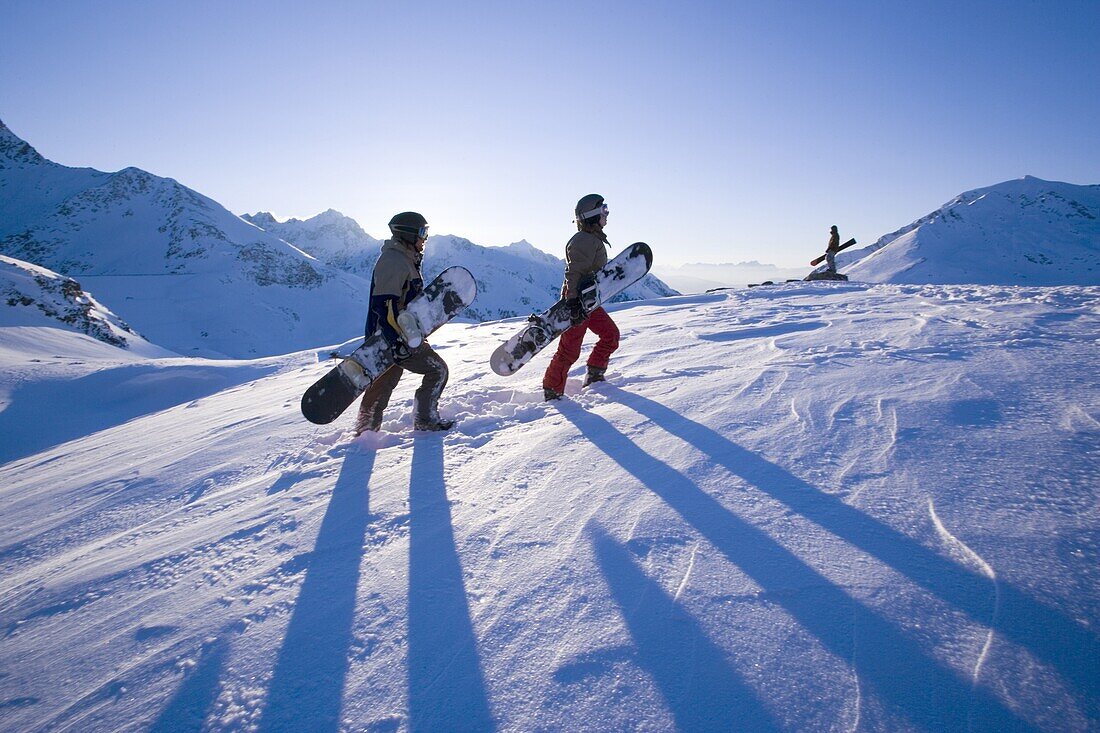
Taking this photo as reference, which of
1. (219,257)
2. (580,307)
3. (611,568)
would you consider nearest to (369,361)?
(580,307)

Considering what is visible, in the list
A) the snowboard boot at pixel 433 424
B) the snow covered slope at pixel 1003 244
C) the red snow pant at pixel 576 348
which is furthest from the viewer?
the snow covered slope at pixel 1003 244

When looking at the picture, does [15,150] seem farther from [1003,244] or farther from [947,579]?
[1003,244]

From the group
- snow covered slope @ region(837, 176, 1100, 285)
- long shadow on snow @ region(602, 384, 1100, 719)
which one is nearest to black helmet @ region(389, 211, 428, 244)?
long shadow on snow @ region(602, 384, 1100, 719)

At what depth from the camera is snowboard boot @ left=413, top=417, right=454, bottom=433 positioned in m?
4.08

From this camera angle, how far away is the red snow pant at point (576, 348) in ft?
15.5

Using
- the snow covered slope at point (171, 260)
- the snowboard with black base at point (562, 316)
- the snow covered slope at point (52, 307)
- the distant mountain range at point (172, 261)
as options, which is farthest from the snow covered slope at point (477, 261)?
the snowboard with black base at point (562, 316)

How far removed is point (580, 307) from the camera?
483 cm

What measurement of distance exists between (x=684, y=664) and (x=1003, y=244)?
310 ft

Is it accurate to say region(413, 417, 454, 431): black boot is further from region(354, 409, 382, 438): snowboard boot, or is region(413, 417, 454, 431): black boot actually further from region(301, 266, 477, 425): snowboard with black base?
region(301, 266, 477, 425): snowboard with black base

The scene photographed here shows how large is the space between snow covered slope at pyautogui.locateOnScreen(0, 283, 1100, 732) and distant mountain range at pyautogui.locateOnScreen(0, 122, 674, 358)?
37338mm

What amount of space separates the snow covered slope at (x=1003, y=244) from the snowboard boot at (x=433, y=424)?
51871mm

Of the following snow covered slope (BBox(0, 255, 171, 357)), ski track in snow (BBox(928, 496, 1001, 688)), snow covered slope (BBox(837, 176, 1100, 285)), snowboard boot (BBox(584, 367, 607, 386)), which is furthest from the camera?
snow covered slope (BBox(837, 176, 1100, 285))

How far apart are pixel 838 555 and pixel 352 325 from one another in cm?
6147

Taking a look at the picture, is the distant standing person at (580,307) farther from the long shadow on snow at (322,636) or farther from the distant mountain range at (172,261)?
the distant mountain range at (172,261)
